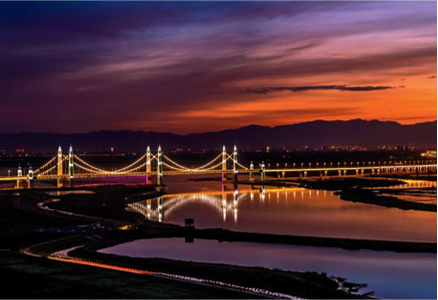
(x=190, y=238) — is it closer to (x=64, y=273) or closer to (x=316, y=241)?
(x=316, y=241)

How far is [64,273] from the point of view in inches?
838

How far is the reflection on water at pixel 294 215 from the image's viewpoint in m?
35.9

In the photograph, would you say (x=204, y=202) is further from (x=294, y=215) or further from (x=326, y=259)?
(x=326, y=259)

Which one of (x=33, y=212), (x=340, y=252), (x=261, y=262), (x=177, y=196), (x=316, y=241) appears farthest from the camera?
(x=177, y=196)

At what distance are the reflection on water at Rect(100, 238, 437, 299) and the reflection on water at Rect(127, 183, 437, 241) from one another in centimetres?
622

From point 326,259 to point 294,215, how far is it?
59.2 ft

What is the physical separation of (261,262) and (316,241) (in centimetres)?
492

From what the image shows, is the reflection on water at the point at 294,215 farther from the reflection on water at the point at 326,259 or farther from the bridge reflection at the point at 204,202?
the reflection on water at the point at 326,259

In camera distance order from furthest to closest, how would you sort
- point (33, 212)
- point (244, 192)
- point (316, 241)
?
point (244, 192), point (33, 212), point (316, 241)

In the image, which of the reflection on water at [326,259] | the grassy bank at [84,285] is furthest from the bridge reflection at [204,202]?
the grassy bank at [84,285]

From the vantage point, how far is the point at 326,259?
26.4 metres

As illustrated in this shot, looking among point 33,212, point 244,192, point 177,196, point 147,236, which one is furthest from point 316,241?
point 244,192

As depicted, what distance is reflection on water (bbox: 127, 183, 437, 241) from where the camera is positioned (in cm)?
3591

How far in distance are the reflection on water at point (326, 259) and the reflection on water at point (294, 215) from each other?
6.22 metres
